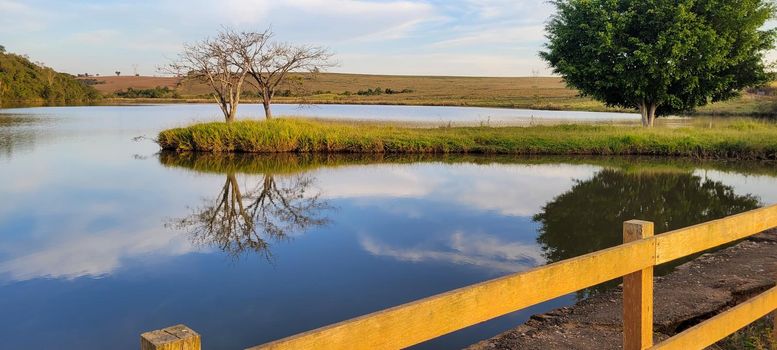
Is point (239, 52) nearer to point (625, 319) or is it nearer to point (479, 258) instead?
point (479, 258)

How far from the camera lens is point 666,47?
28.4m

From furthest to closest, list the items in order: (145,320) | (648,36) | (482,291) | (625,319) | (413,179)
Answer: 1. (648,36)
2. (413,179)
3. (145,320)
4. (625,319)
5. (482,291)

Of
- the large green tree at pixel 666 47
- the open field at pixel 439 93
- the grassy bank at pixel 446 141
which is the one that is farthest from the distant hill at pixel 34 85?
the large green tree at pixel 666 47

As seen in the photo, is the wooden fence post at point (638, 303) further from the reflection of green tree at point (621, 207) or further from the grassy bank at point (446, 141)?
the grassy bank at point (446, 141)

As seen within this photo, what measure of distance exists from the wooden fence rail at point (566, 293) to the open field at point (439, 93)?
49.0 metres

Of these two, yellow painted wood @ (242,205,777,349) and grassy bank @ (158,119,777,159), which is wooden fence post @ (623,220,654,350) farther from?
grassy bank @ (158,119,777,159)

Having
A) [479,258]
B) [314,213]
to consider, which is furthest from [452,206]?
[479,258]

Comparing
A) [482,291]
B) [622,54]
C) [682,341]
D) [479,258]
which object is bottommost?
[479,258]

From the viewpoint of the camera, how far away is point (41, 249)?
10852 millimetres

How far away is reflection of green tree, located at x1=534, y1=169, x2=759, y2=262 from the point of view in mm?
11711

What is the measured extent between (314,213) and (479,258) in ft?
17.4

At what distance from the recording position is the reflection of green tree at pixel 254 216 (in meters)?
12.0

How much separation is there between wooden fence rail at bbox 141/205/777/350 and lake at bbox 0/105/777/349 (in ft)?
11.4

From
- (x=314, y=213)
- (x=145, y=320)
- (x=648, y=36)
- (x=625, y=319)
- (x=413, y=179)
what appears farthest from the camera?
(x=648, y=36)
